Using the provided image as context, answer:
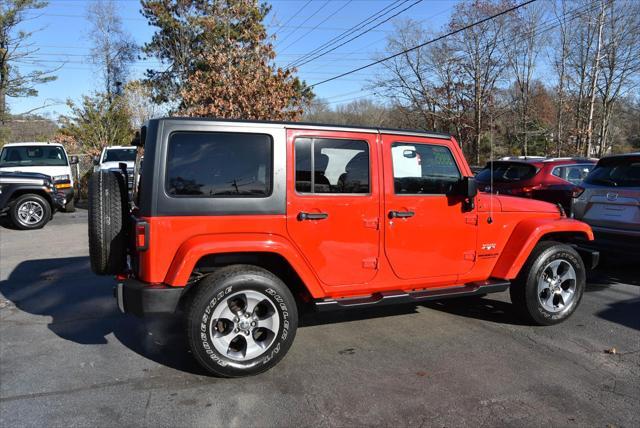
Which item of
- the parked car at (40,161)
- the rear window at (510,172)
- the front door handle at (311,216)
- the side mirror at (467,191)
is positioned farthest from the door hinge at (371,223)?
the parked car at (40,161)

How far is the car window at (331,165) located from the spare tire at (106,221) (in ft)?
4.63

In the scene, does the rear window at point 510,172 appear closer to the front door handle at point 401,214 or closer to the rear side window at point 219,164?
the front door handle at point 401,214

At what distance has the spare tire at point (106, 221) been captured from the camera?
3760mm

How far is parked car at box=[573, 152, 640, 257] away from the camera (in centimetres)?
627

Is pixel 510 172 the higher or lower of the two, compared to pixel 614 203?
higher

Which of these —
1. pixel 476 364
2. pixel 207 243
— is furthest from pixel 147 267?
pixel 476 364

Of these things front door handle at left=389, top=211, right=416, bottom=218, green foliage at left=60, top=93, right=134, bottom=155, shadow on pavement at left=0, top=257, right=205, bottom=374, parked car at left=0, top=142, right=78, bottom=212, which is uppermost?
green foliage at left=60, top=93, right=134, bottom=155

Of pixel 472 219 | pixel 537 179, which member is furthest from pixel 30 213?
pixel 537 179

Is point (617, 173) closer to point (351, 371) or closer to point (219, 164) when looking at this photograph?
point (351, 371)

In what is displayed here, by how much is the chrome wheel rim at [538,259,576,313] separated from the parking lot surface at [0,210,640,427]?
0.76ft

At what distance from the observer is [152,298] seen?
3.47 m

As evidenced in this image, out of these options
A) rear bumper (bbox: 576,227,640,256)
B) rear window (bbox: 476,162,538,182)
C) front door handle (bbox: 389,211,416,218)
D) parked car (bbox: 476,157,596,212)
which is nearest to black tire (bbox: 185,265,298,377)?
front door handle (bbox: 389,211,416,218)

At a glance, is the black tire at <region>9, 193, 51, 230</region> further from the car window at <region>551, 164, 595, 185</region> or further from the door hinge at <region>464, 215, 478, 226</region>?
the car window at <region>551, 164, 595, 185</region>

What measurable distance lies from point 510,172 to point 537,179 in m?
0.53
